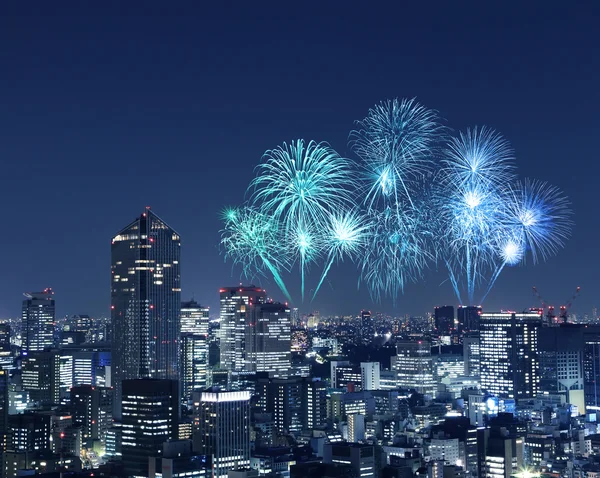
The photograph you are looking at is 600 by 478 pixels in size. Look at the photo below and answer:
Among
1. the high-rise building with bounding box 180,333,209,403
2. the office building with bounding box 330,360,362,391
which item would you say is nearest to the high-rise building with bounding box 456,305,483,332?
the office building with bounding box 330,360,362,391

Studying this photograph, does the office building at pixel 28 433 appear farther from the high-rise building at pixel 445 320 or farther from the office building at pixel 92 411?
the high-rise building at pixel 445 320

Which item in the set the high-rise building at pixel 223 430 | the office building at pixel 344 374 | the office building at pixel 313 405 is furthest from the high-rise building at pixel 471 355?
the high-rise building at pixel 223 430

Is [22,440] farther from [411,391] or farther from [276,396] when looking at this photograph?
[411,391]

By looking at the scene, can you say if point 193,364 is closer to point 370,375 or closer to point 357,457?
point 370,375

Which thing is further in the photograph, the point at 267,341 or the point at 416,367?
the point at 416,367

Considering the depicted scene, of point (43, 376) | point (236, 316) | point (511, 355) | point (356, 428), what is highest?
point (236, 316)

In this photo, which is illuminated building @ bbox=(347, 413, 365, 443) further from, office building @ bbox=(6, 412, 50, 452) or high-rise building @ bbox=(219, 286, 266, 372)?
high-rise building @ bbox=(219, 286, 266, 372)

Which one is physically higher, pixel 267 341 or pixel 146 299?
pixel 146 299

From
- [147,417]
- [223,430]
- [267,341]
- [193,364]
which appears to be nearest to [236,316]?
[267,341]
